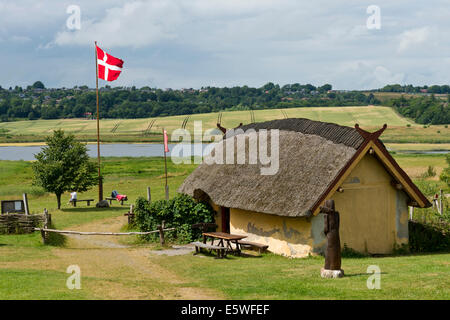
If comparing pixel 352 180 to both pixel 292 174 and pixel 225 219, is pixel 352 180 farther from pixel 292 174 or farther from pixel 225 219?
pixel 225 219

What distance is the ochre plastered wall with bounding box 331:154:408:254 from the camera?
22094mm

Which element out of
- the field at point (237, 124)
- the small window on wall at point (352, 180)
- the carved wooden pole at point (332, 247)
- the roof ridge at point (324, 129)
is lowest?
the carved wooden pole at point (332, 247)

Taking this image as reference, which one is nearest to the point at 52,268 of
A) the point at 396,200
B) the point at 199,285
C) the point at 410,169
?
the point at 199,285

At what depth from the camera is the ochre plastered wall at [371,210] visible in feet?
72.5

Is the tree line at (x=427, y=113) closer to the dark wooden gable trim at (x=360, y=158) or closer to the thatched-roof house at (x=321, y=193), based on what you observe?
the thatched-roof house at (x=321, y=193)

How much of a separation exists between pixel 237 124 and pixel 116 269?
119258mm

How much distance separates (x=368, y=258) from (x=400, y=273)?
16.3 feet

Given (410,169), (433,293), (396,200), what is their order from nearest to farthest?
(433,293)
(396,200)
(410,169)

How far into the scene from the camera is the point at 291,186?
22.0 metres

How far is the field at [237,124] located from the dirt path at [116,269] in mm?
95395

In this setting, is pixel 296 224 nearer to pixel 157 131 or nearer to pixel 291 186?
pixel 291 186

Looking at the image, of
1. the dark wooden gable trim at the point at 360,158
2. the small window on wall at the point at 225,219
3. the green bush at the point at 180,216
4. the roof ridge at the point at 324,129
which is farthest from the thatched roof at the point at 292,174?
the small window on wall at the point at 225,219

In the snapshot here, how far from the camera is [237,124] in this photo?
13775cm
